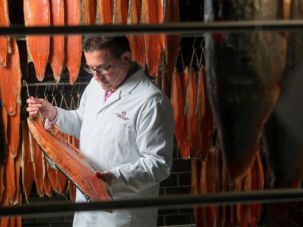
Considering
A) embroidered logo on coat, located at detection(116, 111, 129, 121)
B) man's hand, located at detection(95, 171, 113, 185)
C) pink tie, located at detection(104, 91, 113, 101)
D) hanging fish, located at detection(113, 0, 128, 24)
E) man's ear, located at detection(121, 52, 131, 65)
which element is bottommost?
man's hand, located at detection(95, 171, 113, 185)

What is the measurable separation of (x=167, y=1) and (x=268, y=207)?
1.26 m

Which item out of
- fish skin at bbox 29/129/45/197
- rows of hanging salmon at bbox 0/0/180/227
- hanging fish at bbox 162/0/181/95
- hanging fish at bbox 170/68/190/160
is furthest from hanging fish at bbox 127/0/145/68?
fish skin at bbox 29/129/45/197

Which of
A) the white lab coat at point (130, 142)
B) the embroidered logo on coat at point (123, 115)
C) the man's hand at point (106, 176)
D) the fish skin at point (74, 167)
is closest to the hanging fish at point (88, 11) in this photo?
the white lab coat at point (130, 142)

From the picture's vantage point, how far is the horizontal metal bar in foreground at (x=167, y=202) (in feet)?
1.90

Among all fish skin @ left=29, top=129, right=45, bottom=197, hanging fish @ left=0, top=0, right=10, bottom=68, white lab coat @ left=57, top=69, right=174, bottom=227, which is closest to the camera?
white lab coat @ left=57, top=69, right=174, bottom=227

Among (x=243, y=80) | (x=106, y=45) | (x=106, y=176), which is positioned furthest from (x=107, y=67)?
(x=243, y=80)

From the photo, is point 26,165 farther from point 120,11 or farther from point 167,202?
point 167,202

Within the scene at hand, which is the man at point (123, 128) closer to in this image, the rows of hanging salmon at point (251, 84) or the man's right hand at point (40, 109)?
the man's right hand at point (40, 109)

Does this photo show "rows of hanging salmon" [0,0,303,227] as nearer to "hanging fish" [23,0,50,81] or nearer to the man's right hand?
"hanging fish" [23,0,50,81]

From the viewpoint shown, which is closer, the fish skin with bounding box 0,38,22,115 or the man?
the man

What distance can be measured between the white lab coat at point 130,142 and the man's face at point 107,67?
0.04m

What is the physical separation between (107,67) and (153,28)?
130 centimetres

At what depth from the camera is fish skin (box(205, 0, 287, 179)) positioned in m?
0.62

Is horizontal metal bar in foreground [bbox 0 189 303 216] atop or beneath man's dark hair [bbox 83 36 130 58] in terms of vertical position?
beneath
